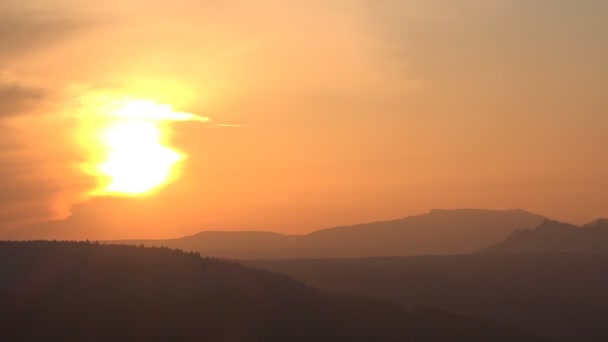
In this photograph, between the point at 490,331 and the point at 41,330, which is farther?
the point at 490,331

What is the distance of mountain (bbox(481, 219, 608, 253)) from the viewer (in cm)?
11850

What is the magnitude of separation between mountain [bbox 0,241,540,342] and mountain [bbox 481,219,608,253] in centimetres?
7969

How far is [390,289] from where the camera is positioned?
56.6 metres

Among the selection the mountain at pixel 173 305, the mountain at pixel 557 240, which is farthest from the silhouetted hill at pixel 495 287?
the mountain at pixel 557 240

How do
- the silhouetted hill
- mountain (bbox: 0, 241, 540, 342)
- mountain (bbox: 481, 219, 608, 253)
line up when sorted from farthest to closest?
1. mountain (bbox: 481, 219, 608, 253)
2. the silhouetted hill
3. mountain (bbox: 0, 241, 540, 342)

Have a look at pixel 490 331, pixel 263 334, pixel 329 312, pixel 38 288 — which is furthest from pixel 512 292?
pixel 38 288

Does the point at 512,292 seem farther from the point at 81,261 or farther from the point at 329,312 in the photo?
the point at 81,261

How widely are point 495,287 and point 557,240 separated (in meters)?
61.1

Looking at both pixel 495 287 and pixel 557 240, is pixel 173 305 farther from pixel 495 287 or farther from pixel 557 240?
pixel 557 240

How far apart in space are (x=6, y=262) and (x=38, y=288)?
13.9 feet

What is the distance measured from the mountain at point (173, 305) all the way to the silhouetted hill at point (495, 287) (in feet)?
22.9

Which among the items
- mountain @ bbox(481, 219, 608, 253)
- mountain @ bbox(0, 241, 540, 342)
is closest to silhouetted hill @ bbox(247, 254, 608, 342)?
mountain @ bbox(0, 241, 540, 342)

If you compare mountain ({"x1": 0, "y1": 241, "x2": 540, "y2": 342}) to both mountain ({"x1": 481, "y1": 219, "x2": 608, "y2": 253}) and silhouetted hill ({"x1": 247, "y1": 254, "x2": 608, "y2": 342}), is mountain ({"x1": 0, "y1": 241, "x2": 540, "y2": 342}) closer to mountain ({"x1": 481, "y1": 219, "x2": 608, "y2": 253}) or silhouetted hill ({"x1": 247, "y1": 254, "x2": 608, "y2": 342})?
silhouetted hill ({"x1": 247, "y1": 254, "x2": 608, "y2": 342})

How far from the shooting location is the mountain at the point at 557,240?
118m
